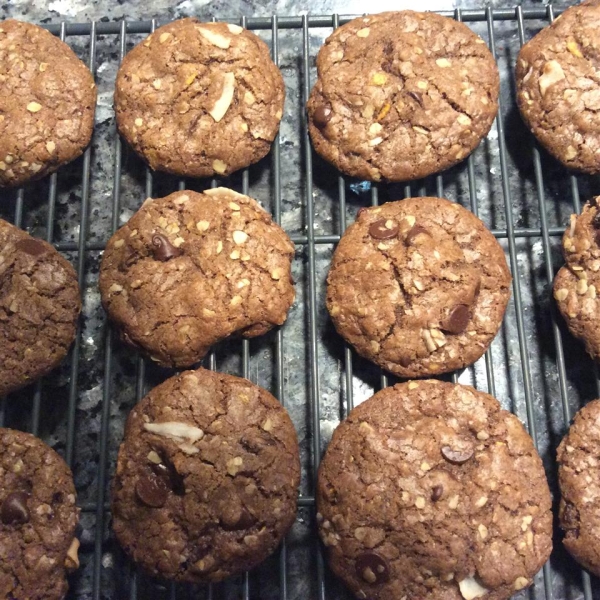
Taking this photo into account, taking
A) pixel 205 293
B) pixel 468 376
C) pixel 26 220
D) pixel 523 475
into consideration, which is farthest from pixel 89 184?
pixel 523 475

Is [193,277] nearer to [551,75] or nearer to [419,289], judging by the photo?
[419,289]

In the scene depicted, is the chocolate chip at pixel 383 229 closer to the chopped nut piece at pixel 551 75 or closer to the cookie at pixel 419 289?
the cookie at pixel 419 289

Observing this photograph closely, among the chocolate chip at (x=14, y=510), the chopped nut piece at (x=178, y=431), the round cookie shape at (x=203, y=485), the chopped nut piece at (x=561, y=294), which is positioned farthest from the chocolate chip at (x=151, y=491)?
the chopped nut piece at (x=561, y=294)

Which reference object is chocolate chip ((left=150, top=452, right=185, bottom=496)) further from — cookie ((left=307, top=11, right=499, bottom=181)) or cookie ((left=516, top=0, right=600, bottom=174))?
cookie ((left=516, top=0, right=600, bottom=174))

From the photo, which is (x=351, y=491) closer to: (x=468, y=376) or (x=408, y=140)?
(x=468, y=376)

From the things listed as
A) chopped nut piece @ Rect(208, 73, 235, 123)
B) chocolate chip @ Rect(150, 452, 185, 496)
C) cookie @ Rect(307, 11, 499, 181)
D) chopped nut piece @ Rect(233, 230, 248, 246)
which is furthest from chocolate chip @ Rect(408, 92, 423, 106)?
chocolate chip @ Rect(150, 452, 185, 496)

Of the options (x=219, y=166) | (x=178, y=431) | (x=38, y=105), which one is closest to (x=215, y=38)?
(x=219, y=166)
